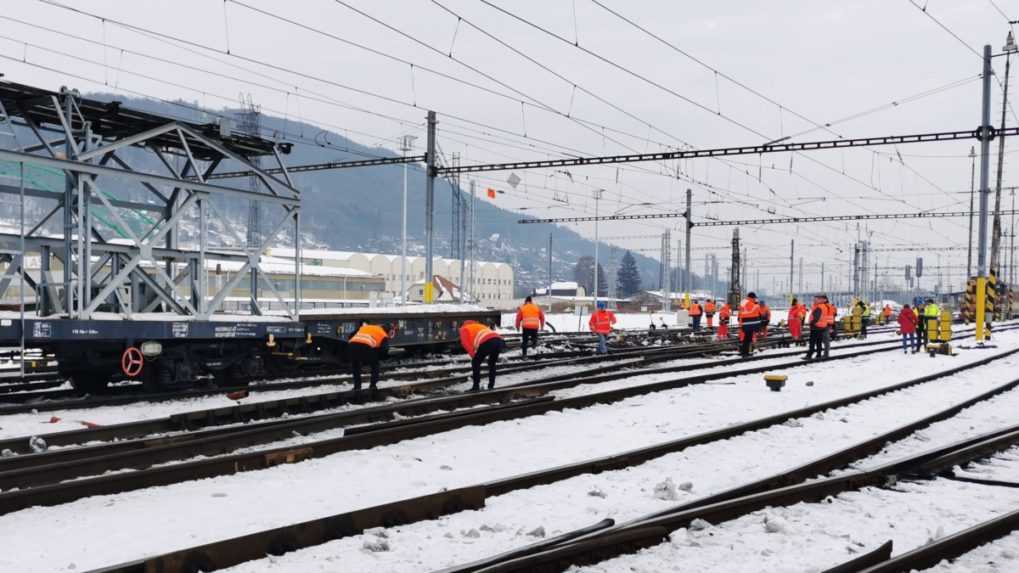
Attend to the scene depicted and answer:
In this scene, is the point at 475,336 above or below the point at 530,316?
above

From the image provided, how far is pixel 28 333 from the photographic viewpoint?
444 inches

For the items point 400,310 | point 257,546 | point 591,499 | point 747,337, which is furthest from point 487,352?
point 747,337

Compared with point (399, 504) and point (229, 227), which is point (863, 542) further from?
point (229, 227)

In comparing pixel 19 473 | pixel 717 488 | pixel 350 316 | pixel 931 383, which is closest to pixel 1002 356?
pixel 931 383

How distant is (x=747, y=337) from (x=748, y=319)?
53 centimetres

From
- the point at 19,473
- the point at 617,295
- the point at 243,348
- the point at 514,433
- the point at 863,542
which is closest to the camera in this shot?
the point at 863,542

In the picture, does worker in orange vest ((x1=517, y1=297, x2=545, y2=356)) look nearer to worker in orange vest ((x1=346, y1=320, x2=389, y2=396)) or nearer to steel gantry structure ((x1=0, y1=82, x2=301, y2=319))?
steel gantry structure ((x1=0, y1=82, x2=301, y2=319))

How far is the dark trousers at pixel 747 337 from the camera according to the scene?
21391mm

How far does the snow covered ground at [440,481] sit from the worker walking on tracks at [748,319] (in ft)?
26.5

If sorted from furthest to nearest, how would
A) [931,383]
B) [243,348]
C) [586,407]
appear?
[931,383]
[243,348]
[586,407]

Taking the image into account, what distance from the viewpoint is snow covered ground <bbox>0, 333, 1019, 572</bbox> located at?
18.6 feet

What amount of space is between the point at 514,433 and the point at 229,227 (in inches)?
303

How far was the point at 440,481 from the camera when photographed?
25.1 feet

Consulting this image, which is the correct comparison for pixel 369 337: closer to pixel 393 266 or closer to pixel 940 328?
pixel 940 328
